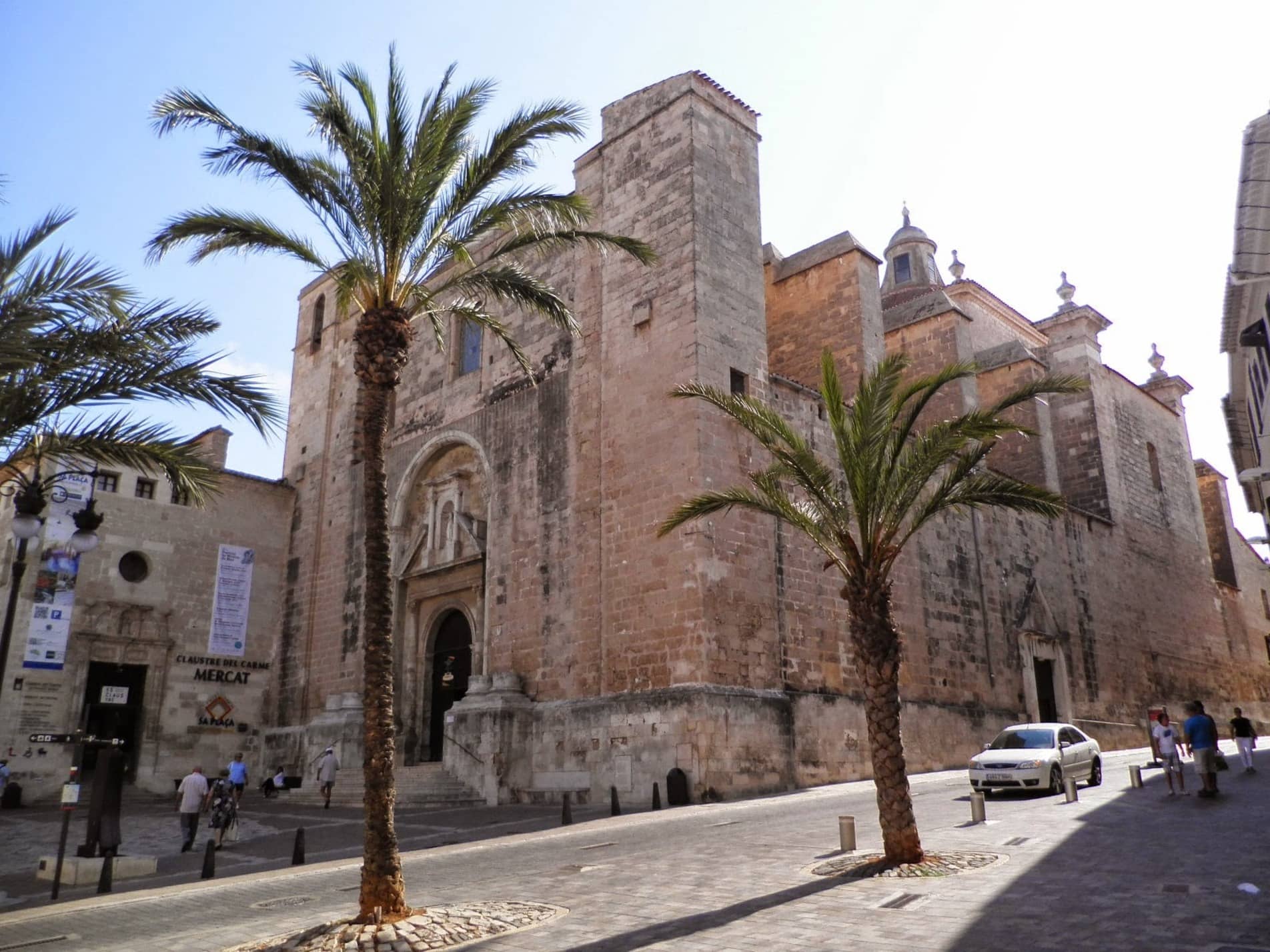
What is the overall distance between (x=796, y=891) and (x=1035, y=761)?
313 inches

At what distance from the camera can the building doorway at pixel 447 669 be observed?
22.4 m

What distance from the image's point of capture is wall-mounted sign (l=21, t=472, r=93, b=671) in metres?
22.2

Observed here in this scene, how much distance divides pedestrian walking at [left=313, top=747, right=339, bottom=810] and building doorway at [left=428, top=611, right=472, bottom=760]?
2.70 meters

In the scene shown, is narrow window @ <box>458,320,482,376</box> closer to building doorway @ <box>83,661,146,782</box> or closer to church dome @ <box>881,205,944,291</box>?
building doorway @ <box>83,661,146,782</box>

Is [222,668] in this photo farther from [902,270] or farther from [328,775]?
[902,270]

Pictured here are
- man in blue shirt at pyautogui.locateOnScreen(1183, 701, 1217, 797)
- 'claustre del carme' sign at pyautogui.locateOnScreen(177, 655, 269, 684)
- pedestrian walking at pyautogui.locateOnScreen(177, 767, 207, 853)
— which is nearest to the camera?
man in blue shirt at pyautogui.locateOnScreen(1183, 701, 1217, 797)

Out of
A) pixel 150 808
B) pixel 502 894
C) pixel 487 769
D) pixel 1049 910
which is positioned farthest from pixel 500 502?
pixel 1049 910

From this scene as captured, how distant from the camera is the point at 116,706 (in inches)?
934

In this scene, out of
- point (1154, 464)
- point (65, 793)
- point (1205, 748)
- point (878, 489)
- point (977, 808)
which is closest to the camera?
point (878, 489)

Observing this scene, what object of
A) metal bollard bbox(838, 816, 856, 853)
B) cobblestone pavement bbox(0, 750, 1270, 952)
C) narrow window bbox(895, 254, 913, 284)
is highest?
narrow window bbox(895, 254, 913, 284)

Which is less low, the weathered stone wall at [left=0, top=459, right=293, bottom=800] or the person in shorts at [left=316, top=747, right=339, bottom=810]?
the weathered stone wall at [left=0, top=459, right=293, bottom=800]

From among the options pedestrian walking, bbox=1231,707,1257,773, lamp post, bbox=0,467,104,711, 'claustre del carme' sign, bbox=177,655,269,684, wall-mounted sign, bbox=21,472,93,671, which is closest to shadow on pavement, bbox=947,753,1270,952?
pedestrian walking, bbox=1231,707,1257,773

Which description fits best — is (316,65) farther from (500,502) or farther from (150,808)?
(150,808)

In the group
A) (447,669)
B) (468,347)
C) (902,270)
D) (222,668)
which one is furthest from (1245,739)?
(902,270)
